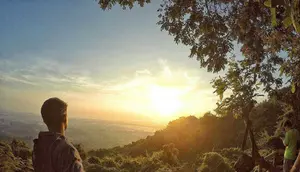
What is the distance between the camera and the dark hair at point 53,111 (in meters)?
2.92

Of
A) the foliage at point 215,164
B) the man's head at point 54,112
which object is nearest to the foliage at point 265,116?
the foliage at point 215,164

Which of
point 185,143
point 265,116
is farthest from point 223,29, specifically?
point 185,143

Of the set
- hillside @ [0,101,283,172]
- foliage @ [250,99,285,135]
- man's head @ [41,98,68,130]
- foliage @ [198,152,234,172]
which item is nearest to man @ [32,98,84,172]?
man's head @ [41,98,68,130]

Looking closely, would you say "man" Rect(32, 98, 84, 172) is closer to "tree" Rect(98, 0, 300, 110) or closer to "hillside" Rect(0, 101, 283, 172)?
"tree" Rect(98, 0, 300, 110)

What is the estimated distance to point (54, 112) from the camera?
9.57ft

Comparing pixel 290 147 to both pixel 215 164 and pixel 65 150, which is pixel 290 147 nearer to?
pixel 65 150

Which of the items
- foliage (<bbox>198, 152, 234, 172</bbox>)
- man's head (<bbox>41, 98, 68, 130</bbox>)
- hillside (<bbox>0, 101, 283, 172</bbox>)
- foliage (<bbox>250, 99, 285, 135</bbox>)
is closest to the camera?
man's head (<bbox>41, 98, 68, 130</bbox>)

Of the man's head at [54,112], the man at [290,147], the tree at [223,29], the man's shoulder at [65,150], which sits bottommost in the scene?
the man at [290,147]

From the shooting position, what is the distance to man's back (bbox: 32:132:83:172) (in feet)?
8.77

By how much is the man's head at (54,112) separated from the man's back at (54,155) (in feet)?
0.32

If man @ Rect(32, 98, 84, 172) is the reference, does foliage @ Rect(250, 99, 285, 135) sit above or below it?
above

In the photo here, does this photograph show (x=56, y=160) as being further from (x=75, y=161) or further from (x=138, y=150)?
(x=138, y=150)

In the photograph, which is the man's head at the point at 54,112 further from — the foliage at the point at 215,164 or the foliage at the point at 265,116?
the foliage at the point at 265,116

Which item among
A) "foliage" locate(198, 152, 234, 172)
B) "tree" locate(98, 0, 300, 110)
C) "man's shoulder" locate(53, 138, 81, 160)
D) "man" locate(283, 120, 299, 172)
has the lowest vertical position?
"foliage" locate(198, 152, 234, 172)
